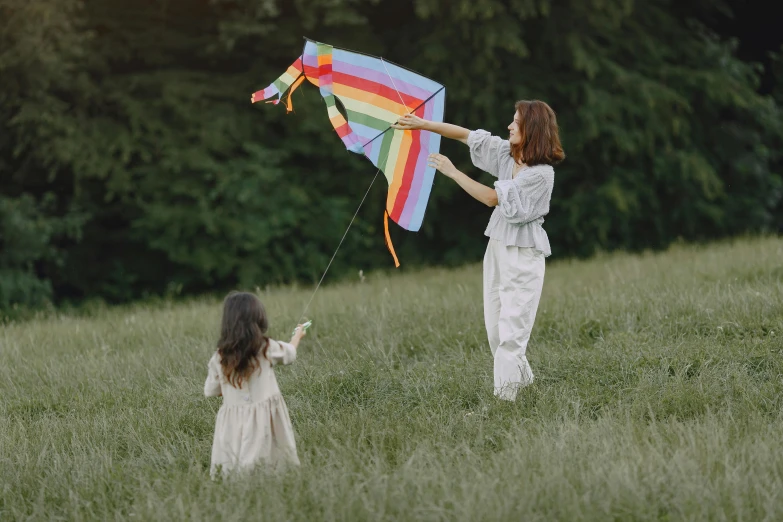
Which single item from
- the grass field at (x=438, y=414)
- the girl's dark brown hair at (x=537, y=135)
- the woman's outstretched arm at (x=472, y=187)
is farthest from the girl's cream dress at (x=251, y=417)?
the girl's dark brown hair at (x=537, y=135)

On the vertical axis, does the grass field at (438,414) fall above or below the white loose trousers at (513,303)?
below

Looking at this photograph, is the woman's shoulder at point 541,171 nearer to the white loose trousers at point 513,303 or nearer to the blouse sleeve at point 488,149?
the blouse sleeve at point 488,149

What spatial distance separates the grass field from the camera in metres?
3.92

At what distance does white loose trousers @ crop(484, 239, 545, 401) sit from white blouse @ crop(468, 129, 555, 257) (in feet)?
0.23

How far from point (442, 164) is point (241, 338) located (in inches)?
72.8

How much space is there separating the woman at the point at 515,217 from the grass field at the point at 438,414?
0.34m

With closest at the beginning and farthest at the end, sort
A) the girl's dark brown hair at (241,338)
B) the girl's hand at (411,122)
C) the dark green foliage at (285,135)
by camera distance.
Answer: the girl's dark brown hair at (241,338)
the girl's hand at (411,122)
the dark green foliage at (285,135)

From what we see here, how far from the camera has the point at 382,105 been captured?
562 cm

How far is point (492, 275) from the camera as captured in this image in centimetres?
549

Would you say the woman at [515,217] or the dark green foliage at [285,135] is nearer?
the woman at [515,217]

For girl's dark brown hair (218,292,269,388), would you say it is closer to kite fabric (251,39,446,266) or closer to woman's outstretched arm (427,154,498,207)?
woman's outstretched arm (427,154,498,207)

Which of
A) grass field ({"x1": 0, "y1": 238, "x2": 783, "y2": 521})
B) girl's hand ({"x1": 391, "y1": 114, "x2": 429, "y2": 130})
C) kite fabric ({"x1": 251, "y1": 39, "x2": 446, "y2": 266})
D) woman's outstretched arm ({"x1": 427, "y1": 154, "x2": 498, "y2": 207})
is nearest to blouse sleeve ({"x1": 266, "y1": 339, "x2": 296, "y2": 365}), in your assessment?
grass field ({"x1": 0, "y1": 238, "x2": 783, "y2": 521})

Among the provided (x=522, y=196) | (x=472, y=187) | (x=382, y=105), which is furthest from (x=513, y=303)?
(x=382, y=105)

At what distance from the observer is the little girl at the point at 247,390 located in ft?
13.7
